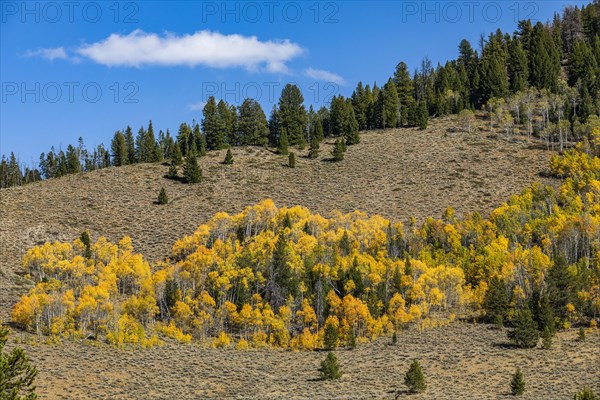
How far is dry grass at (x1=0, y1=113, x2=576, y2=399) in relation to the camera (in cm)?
5103

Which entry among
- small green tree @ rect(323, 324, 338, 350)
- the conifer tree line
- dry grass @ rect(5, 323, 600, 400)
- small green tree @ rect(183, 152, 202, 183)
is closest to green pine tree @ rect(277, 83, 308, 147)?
the conifer tree line

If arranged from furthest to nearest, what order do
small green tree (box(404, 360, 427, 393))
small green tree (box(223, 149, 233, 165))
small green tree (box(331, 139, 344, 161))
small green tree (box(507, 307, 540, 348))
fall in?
small green tree (box(331, 139, 344, 161)) < small green tree (box(223, 149, 233, 165)) < small green tree (box(507, 307, 540, 348)) < small green tree (box(404, 360, 427, 393))

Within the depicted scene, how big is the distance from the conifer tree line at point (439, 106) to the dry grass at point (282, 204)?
6306mm

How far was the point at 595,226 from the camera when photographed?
268 feet

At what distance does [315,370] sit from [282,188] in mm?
57116

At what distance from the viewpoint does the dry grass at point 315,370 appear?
4806 centimetres

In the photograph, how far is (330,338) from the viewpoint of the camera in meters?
68.2

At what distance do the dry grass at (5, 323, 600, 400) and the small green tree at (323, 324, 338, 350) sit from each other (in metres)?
1.89

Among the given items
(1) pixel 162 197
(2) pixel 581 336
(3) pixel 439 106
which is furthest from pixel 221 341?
(3) pixel 439 106

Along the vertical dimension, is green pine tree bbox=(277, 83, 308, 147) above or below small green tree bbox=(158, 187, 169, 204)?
above

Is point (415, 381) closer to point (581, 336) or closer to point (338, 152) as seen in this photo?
point (581, 336)

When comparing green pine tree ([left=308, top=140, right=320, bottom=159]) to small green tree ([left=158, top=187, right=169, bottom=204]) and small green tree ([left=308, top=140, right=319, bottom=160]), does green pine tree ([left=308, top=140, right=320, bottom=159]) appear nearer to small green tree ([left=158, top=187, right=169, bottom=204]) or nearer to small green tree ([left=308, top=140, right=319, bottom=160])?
small green tree ([left=308, top=140, right=319, bottom=160])

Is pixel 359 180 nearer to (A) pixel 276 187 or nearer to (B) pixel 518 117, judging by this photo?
(A) pixel 276 187

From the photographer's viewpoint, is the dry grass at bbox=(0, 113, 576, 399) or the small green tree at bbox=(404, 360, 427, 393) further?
the dry grass at bbox=(0, 113, 576, 399)
